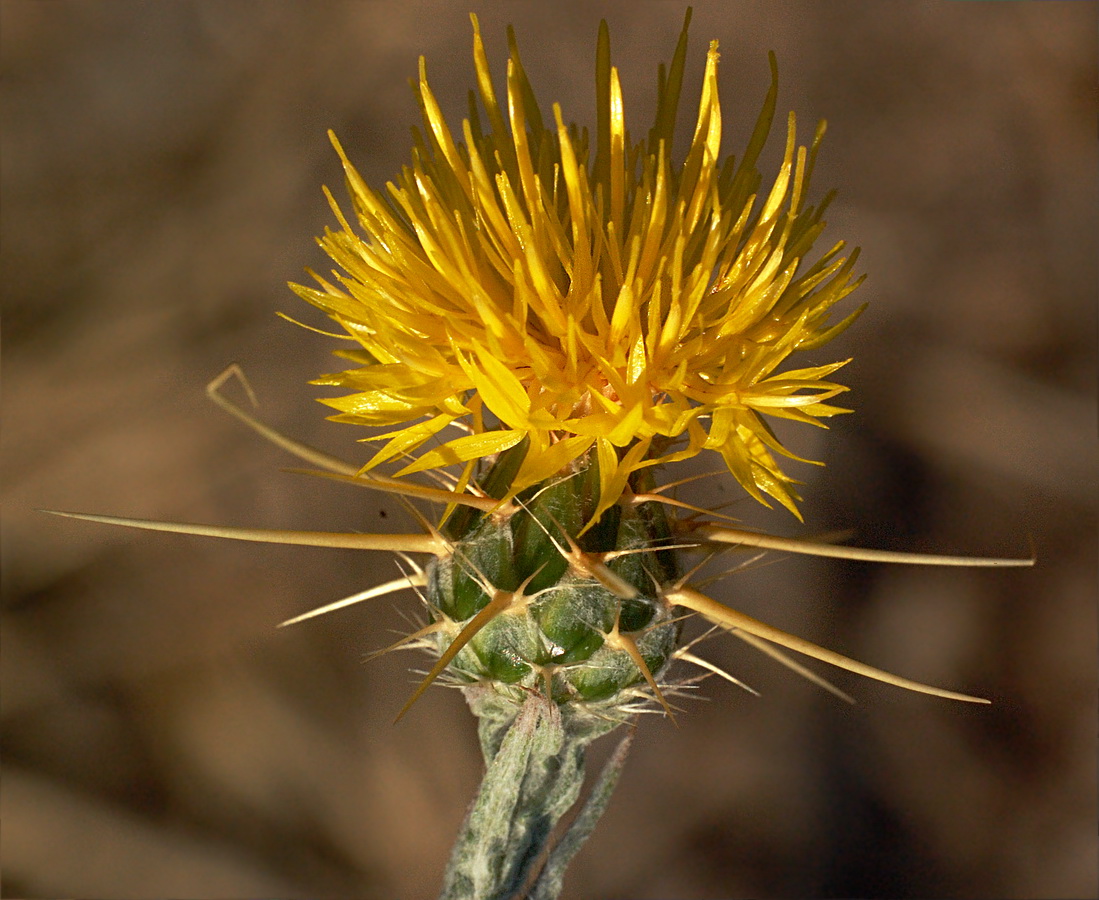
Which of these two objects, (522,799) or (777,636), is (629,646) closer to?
(777,636)

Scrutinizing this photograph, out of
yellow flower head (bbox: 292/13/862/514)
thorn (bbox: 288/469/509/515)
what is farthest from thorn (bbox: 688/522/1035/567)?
thorn (bbox: 288/469/509/515)

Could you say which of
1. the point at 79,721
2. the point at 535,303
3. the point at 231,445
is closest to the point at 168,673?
the point at 79,721

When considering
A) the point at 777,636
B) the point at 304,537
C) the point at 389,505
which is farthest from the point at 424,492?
the point at 389,505

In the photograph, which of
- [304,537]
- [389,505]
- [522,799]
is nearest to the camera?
[304,537]

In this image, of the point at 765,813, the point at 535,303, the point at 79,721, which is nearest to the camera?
the point at 535,303

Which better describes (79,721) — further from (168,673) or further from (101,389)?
(101,389)
